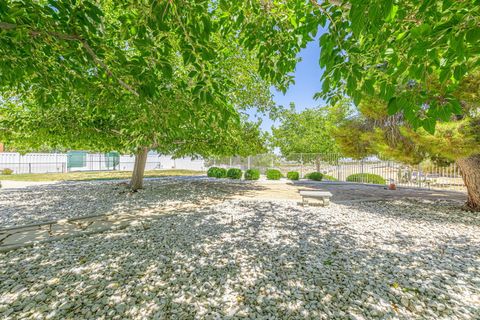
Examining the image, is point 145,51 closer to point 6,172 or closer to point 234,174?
point 234,174

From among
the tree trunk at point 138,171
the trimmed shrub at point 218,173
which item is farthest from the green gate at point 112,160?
the tree trunk at point 138,171

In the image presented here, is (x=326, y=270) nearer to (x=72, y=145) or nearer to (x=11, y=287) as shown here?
(x=11, y=287)

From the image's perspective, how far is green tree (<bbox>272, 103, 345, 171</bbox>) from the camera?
1744 cm

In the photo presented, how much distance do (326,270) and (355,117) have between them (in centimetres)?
715

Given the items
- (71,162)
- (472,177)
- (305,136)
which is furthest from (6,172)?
(472,177)

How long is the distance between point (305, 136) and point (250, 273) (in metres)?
17.7

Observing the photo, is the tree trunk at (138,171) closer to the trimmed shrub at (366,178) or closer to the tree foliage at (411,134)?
the tree foliage at (411,134)

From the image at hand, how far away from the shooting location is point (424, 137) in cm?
487

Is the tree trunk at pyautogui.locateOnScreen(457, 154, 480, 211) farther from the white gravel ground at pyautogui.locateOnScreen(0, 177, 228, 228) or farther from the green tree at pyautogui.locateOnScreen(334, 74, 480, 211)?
the white gravel ground at pyautogui.locateOnScreen(0, 177, 228, 228)

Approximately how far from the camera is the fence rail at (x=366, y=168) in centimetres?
1167

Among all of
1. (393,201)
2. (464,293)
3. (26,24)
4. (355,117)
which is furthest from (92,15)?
(393,201)

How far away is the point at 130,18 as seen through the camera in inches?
99.8

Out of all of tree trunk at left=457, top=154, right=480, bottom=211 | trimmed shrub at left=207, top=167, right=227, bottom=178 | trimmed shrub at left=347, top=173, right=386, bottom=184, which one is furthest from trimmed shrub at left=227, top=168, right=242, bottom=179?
tree trunk at left=457, top=154, right=480, bottom=211

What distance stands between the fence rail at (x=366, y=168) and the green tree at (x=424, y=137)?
2.40 m
